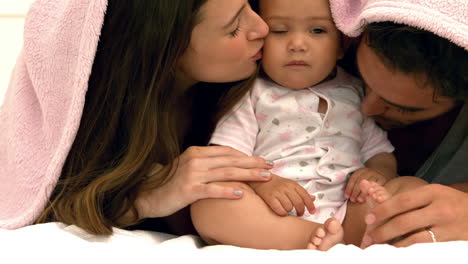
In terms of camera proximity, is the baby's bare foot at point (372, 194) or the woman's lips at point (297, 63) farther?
the woman's lips at point (297, 63)

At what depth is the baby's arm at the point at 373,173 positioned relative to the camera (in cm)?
104

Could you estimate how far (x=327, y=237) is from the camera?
90 centimetres

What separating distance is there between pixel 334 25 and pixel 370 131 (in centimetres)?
23

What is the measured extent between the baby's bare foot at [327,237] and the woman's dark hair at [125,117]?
0.97 ft

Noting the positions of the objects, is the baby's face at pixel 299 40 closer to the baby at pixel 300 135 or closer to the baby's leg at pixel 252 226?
the baby at pixel 300 135

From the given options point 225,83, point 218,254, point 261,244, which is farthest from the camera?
point 225,83

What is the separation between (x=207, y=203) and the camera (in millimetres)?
992

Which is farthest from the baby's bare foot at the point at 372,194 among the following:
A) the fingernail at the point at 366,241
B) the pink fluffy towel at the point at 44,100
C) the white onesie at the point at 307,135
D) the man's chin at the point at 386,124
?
the pink fluffy towel at the point at 44,100

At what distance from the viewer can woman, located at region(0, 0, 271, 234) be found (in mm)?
974

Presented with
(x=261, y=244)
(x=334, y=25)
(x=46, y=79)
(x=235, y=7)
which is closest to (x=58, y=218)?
(x=46, y=79)

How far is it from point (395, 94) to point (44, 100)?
0.64m

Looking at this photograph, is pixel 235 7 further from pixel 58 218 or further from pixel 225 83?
pixel 58 218

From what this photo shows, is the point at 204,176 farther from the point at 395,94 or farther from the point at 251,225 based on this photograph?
the point at 395,94

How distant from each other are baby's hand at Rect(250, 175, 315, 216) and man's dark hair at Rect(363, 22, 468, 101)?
0.87ft
